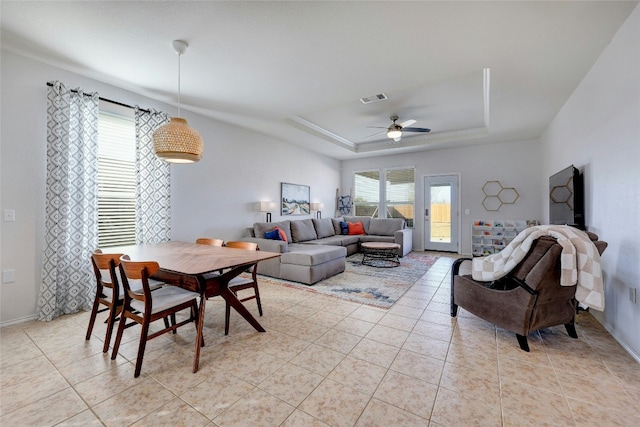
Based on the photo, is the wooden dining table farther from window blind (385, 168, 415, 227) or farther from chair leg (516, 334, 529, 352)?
window blind (385, 168, 415, 227)

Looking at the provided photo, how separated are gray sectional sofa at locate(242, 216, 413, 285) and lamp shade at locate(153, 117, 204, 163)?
2.21 meters

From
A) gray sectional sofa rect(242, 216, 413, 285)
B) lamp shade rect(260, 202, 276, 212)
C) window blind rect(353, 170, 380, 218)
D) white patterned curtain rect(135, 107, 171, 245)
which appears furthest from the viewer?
window blind rect(353, 170, 380, 218)

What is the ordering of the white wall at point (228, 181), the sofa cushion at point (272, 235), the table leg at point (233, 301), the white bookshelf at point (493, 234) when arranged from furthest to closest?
the white bookshelf at point (493, 234), the sofa cushion at point (272, 235), the white wall at point (228, 181), the table leg at point (233, 301)

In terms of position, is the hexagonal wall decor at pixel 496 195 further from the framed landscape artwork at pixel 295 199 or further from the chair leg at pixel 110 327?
the chair leg at pixel 110 327

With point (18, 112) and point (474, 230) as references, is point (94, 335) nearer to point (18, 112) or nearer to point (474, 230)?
point (18, 112)

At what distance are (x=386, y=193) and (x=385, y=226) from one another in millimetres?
1296

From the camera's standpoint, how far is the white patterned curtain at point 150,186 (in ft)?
Answer: 11.6

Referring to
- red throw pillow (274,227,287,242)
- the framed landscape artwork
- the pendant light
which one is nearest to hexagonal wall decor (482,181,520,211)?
the framed landscape artwork

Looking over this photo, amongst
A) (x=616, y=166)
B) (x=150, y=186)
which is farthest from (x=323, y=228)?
(x=616, y=166)

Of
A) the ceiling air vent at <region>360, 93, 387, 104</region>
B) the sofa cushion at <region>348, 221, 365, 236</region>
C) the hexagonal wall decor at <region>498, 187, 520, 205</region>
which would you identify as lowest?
the sofa cushion at <region>348, 221, 365, 236</region>

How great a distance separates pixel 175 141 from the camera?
2367 mm

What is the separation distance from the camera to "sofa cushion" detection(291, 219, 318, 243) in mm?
5664

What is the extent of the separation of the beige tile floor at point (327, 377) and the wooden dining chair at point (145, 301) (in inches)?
10.0

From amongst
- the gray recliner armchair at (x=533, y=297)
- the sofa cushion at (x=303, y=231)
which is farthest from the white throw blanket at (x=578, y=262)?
the sofa cushion at (x=303, y=231)
